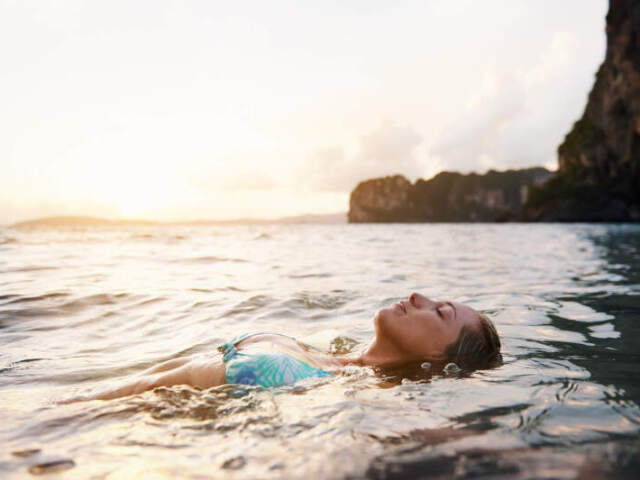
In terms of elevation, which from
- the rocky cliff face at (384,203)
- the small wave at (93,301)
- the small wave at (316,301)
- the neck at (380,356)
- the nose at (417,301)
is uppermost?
the rocky cliff face at (384,203)

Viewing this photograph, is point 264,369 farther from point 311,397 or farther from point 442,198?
point 442,198

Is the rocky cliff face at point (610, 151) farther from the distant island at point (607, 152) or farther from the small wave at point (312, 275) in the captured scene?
the small wave at point (312, 275)

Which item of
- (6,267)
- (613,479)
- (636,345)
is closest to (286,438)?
(613,479)

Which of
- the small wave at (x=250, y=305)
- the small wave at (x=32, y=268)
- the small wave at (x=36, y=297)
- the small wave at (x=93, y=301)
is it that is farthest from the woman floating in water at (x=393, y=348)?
the small wave at (x=32, y=268)

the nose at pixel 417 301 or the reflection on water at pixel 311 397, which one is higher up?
the nose at pixel 417 301

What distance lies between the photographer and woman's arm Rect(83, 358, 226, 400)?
3.21m

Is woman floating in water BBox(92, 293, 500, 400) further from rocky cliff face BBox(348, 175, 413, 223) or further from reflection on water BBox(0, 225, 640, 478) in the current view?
rocky cliff face BBox(348, 175, 413, 223)

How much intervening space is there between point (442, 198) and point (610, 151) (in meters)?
126

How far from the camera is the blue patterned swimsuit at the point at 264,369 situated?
3279 mm

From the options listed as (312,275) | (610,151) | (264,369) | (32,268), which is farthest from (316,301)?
(610,151)

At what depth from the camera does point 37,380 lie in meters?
3.75

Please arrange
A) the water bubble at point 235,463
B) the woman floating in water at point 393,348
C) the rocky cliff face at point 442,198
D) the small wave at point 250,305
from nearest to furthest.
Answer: the water bubble at point 235,463 → the woman floating in water at point 393,348 → the small wave at point 250,305 → the rocky cliff face at point 442,198

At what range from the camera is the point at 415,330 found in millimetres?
3900

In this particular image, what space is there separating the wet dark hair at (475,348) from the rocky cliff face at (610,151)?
68.8 metres
